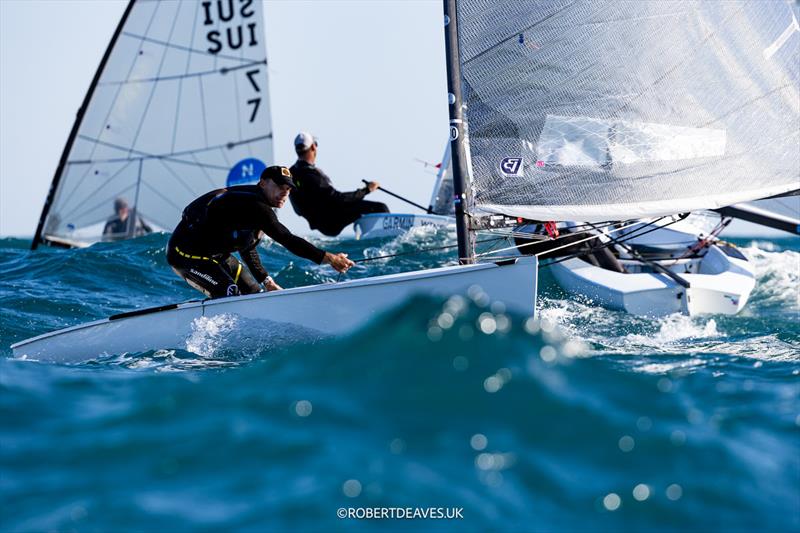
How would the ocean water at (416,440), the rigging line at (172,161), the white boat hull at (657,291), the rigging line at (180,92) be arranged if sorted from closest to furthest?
the ocean water at (416,440), the white boat hull at (657,291), the rigging line at (180,92), the rigging line at (172,161)

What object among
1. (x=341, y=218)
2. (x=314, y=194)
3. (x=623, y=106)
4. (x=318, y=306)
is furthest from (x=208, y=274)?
(x=341, y=218)

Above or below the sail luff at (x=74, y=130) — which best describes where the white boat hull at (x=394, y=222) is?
below

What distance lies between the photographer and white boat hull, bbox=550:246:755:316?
9.18 metres

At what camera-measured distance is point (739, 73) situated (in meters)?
6.69

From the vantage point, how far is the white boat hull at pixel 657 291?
918cm

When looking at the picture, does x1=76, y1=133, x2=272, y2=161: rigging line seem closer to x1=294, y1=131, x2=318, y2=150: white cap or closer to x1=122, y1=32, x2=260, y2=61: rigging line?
x1=122, y1=32, x2=260, y2=61: rigging line

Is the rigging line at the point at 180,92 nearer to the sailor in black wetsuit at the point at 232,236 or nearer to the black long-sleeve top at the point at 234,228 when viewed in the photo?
the sailor in black wetsuit at the point at 232,236

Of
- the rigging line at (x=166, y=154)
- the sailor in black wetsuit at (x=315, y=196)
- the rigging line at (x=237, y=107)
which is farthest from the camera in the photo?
the rigging line at (x=166, y=154)

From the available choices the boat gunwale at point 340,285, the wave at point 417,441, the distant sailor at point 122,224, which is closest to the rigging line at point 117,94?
the distant sailor at point 122,224

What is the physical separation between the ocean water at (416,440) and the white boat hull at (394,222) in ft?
32.1

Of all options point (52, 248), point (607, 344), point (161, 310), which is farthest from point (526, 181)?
point (52, 248)

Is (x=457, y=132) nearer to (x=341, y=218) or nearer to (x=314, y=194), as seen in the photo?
(x=314, y=194)

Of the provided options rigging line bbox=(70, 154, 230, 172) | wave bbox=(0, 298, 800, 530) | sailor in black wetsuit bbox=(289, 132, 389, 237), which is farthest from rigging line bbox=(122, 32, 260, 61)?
wave bbox=(0, 298, 800, 530)

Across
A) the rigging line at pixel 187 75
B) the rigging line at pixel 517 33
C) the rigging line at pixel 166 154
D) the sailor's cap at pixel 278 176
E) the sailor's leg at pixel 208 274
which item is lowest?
the sailor's leg at pixel 208 274
